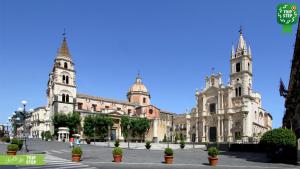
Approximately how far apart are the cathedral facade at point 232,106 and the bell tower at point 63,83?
33111mm

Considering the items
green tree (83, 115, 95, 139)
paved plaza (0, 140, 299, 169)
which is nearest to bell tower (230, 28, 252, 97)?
green tree (83, 115, 95, 139)

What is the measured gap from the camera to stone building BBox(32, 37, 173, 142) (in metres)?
79.8

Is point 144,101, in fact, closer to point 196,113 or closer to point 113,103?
point 113,103

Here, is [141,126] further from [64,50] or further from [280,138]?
[280,138]

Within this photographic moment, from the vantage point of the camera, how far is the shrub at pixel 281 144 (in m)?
26.1

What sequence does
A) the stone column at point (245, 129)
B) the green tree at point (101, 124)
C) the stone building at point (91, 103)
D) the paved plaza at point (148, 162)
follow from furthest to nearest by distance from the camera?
the stone building at point (91, 103) < the green tree at point (101, 124) < the stone column at point (245, 129) < the paved plaza at point (148, 162)

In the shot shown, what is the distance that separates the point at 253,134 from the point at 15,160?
222ft

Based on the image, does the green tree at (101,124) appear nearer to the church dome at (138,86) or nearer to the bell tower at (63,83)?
the bell tower at (63,83)

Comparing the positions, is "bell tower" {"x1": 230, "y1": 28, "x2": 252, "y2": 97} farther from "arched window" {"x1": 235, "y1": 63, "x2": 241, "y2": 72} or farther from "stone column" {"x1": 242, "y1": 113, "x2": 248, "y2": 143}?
"stone column" {"x1": 242, "y1": 113, "x2": 248, "y2": 143}

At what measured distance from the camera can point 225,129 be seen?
259 feet

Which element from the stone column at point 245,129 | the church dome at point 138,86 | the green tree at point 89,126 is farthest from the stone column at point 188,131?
the green tree at point 89,126

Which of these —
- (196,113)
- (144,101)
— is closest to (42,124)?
(144,101)

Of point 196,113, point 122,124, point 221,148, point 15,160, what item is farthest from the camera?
point 196,113

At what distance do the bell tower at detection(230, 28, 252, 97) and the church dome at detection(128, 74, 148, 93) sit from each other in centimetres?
3036
